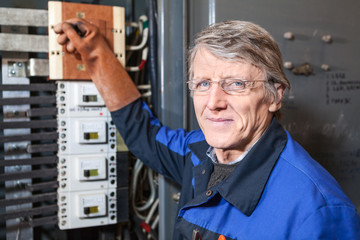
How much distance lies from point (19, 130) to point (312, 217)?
1398 millimetres

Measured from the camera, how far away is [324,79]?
183 cm

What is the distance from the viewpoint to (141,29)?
1.81m

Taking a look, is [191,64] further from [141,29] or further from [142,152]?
[141,29]

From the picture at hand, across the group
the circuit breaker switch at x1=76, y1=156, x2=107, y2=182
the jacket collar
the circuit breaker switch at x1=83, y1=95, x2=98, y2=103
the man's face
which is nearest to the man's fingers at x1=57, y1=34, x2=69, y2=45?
the circuit breaker switch at x1=83, y1=95, x2=98, y2=103

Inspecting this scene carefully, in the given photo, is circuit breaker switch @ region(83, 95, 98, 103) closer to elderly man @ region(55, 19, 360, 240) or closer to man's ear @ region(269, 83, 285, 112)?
elderly man @ region(55, 19, 360, 240)

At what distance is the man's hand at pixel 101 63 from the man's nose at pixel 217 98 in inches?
23.7

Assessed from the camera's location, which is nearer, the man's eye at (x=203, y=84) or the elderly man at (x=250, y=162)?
the elderly man at (x=250, y=162)

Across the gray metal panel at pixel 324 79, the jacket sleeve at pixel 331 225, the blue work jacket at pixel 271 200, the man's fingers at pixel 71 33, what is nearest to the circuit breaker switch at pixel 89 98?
the man's fingers at pixel 71 33

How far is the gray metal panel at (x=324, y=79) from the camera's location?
1695 mm

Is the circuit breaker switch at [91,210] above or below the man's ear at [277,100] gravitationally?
below

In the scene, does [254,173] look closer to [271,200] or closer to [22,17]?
[271,200]

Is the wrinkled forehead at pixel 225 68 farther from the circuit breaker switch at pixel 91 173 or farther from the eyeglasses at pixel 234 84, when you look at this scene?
the circuit breaker switch at pixel 91 173

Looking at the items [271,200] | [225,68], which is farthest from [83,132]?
[271,200]

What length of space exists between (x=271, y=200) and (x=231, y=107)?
1.01 ft
